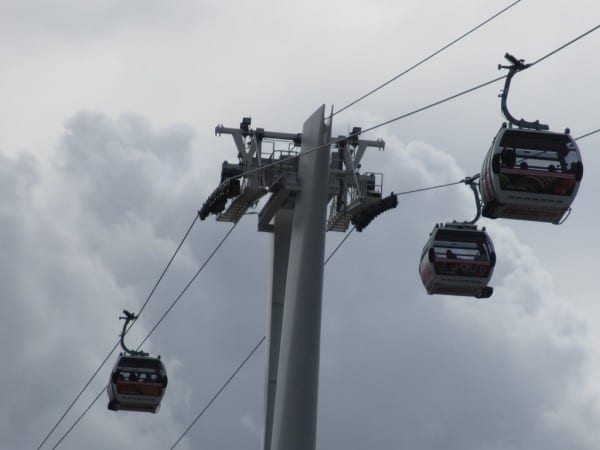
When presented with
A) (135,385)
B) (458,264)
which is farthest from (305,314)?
(135,385)

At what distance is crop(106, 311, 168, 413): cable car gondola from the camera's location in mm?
40062

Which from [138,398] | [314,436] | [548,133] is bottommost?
[314,436]

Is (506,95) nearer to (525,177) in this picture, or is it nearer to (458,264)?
(525,177)

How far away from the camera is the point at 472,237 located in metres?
30.2

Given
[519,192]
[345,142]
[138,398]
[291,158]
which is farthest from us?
[138,398]

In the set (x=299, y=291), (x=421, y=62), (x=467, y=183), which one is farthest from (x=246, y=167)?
(x=421, y=62)

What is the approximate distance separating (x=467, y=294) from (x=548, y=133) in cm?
526

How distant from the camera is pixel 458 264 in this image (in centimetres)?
2959

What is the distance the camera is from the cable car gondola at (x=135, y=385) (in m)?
40.1

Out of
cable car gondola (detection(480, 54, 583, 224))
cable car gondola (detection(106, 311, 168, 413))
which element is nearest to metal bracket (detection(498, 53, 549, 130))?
cable car gondola (detection(480, 54, 583, 224))

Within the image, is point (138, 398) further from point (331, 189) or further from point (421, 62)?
point (421, 62)

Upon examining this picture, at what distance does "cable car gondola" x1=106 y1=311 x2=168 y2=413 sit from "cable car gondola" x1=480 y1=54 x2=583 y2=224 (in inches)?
665

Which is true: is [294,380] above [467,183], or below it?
below

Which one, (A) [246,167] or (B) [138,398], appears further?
(B) [138,398]
